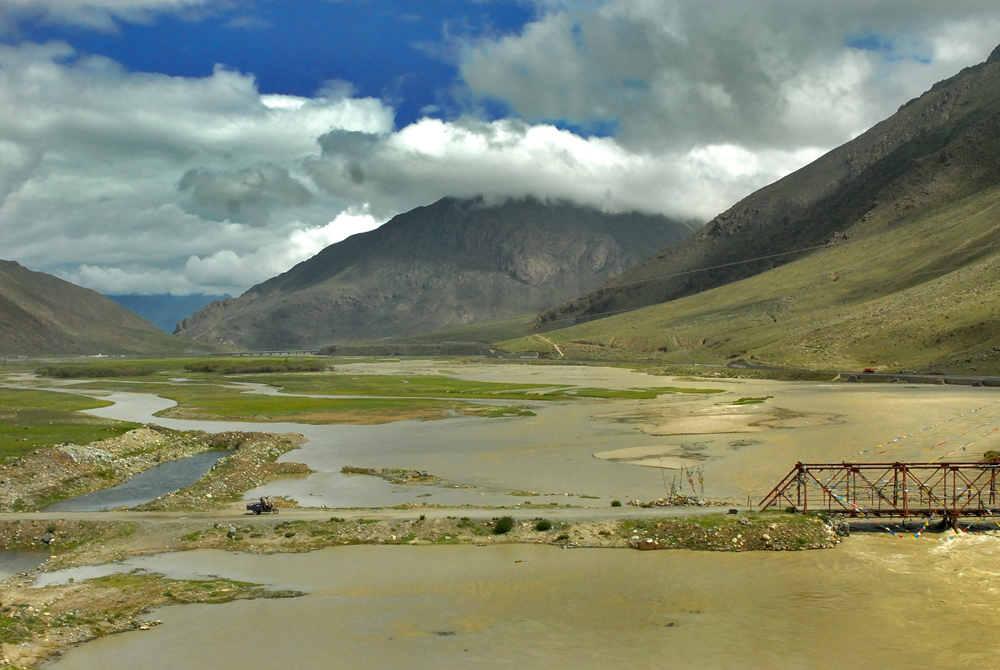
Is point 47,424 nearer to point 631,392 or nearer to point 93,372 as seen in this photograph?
point 631,392

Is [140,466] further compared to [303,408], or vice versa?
[303,408]

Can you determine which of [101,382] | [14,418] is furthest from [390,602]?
[101,382]

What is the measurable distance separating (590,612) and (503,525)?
371 inches

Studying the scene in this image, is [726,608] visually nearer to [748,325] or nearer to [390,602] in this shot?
[390,602]

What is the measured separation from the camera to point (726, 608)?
26969mm

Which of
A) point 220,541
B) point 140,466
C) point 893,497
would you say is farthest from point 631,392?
point 220,541

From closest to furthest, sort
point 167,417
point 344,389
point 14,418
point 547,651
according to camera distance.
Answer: point 547,651
point 14,418
point 167,417
point 344,389

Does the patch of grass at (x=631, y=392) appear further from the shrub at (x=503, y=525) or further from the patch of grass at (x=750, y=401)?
the shrub at (x=503, y=525)

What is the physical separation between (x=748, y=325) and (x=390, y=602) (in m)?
179

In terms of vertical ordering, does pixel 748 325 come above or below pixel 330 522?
above

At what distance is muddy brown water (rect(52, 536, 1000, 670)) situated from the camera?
77.7 feet

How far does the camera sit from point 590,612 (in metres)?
27.0

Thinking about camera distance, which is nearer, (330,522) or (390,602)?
(390,602)

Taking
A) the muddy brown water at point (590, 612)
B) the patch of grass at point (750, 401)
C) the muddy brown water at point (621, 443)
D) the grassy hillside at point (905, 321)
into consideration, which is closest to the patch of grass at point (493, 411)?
the muddy brown water at point (621, 443)
